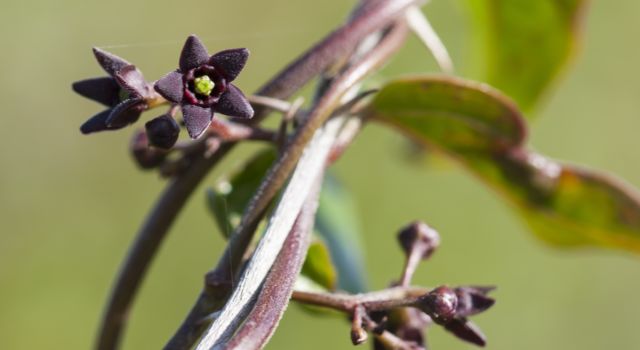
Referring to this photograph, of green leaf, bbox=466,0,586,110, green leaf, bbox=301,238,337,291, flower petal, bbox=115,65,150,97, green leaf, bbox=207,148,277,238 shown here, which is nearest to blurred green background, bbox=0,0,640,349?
green leaf, bbox=466,0,586,110

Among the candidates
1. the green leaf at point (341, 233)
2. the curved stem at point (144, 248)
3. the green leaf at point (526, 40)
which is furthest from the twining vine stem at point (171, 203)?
the green leaf at point (526, 40)

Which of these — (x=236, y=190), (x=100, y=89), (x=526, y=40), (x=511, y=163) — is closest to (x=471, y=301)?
(x=100, y=89)

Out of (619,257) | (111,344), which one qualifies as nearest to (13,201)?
(619,257)

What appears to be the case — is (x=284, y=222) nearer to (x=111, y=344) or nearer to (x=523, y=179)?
(x=111, y=344)

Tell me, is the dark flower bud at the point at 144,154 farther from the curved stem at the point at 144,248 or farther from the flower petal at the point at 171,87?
the flower petal at the point at 171,87

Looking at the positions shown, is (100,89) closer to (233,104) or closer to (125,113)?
(125,113)

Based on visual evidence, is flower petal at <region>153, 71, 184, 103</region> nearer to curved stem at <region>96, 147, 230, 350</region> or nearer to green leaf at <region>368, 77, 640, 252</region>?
curved stem at <region>96, 147, 230, 350</region>

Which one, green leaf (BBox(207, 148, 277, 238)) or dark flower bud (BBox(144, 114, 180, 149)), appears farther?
green leaf (BBox(207, 148, 277, 238))
